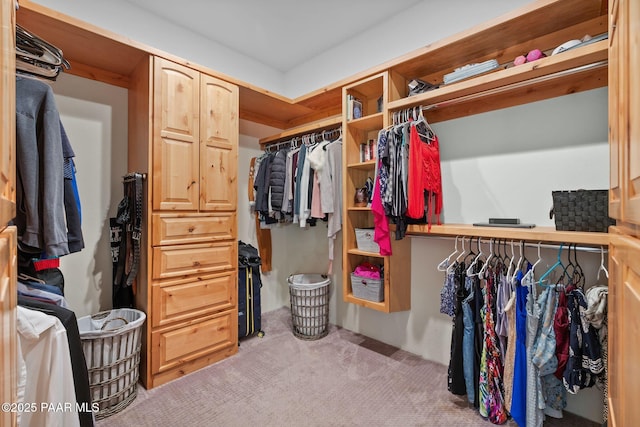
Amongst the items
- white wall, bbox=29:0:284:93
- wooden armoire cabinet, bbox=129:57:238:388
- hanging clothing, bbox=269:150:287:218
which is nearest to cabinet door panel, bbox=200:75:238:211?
wooden armoire cabinet, bbox=129:57:238:388

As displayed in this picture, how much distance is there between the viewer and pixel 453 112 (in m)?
2.10

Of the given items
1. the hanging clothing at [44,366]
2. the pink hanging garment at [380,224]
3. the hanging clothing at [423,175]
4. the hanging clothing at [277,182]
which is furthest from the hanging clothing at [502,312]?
the hanging clothing at [44,366]

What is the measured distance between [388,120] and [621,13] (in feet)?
4.80

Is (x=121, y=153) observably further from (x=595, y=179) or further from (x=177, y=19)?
(x=595, y=179)

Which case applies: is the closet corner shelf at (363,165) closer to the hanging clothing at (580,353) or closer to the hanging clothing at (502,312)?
the hanging clothing at (502,312)

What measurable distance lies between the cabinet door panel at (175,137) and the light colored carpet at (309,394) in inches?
47.9

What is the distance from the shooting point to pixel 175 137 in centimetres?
203

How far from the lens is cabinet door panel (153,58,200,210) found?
1.95m

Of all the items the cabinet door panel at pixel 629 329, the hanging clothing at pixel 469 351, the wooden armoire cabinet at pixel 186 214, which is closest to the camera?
the cabinet door panel at pixel 629 329

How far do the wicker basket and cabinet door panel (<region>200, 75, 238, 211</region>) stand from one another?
940 millimetres

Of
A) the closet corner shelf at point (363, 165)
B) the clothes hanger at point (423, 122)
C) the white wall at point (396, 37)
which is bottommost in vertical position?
the closet corner shelf at point (363, 165)

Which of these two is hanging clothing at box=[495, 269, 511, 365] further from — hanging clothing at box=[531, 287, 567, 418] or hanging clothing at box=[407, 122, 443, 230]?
hanging clothing at box=[407, 122, 443, 230]

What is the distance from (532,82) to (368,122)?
1054mm

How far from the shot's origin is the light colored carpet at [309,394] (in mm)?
1625
